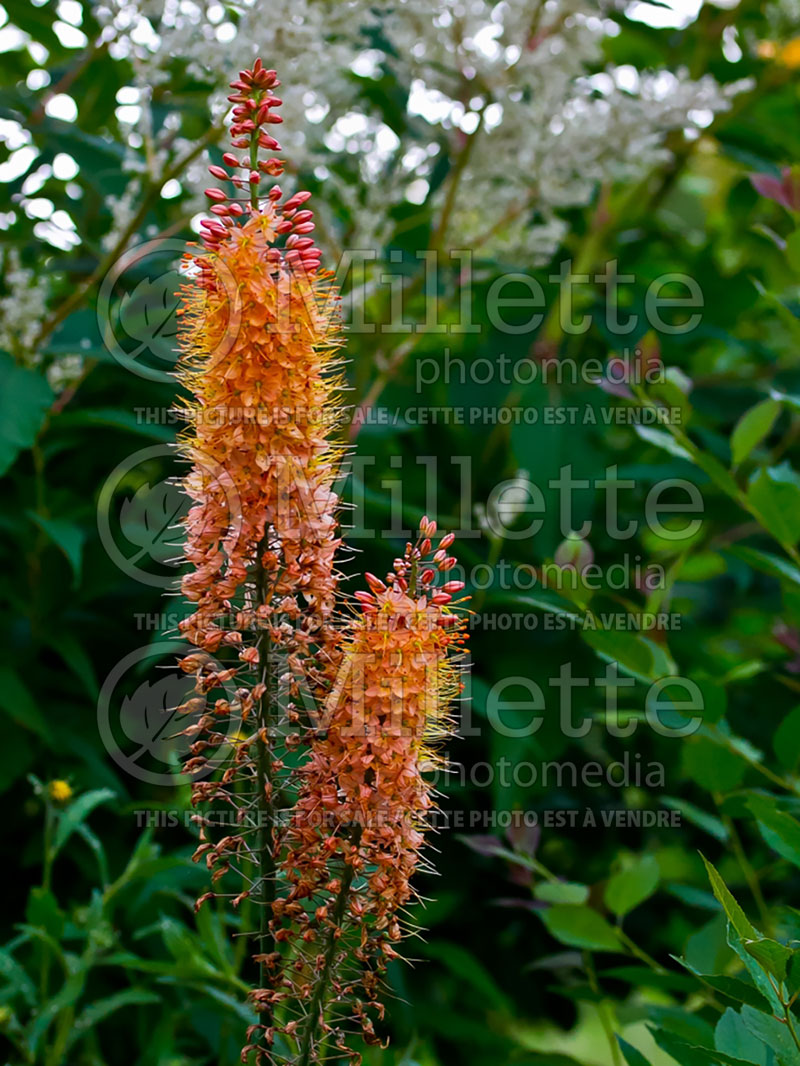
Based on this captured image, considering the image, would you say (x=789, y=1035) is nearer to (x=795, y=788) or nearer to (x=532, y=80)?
(x=795, y=788)

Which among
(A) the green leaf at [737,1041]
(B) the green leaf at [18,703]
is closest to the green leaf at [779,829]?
(A) the green leaf at [737,1041]

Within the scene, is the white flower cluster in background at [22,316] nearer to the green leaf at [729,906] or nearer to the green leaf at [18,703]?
the green leaf at [18,703]

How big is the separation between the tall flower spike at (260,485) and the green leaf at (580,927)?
0.41 m

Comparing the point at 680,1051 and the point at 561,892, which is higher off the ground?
the point at 561,892

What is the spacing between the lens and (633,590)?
1.64 m

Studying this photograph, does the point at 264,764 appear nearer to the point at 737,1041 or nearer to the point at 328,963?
the point at 328,963

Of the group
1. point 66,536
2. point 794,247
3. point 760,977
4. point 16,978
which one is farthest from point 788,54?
point 16,978

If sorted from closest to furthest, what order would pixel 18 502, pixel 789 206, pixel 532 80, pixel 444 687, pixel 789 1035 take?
pixel 789 1035
pixel 444 687
pixel 789 206
pixel 18 502
pixel 532 80

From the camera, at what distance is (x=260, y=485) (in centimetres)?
64

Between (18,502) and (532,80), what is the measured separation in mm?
957

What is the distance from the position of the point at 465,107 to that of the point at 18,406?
0.82 meters

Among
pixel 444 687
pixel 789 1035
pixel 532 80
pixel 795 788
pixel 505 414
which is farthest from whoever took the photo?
pixel 505 414

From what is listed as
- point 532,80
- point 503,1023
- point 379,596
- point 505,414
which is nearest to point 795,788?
point 379,596

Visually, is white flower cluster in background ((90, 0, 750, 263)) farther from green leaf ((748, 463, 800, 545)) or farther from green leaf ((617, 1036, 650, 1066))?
green leaf ((617, 1036, 650, 1066))
